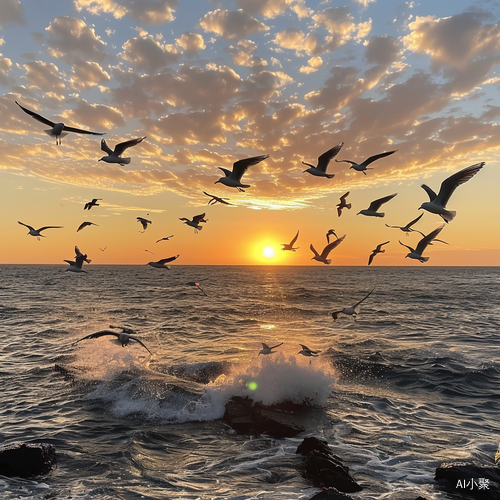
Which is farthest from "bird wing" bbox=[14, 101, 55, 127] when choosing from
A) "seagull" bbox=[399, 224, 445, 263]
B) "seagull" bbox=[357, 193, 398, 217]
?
"seagull" bbox=[399, 224, 445, 263]

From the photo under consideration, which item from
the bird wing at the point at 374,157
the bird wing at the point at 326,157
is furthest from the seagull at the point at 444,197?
the bird wing at the point at 326,157

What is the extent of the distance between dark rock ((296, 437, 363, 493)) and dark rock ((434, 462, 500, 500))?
7.82ft

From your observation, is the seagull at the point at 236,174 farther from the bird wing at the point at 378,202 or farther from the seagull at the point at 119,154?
the bird wing at the point at 378,202

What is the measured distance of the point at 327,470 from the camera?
983cm

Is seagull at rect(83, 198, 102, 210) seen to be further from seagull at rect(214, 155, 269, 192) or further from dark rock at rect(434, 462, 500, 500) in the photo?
dark rock at rect(434, 462, 500, 500)

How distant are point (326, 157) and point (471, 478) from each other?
9.54 m

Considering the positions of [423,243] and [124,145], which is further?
[423,243]

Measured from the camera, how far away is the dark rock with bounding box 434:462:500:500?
29.4 feet

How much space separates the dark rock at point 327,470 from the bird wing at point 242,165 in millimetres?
8200

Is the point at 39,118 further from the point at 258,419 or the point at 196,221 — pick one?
the point at 258,419

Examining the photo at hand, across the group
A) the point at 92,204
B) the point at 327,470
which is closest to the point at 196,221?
the point at 92,204

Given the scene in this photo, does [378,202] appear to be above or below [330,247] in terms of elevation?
above

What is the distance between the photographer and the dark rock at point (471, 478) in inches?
353

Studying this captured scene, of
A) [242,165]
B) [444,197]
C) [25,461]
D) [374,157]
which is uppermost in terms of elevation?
[374,157]
